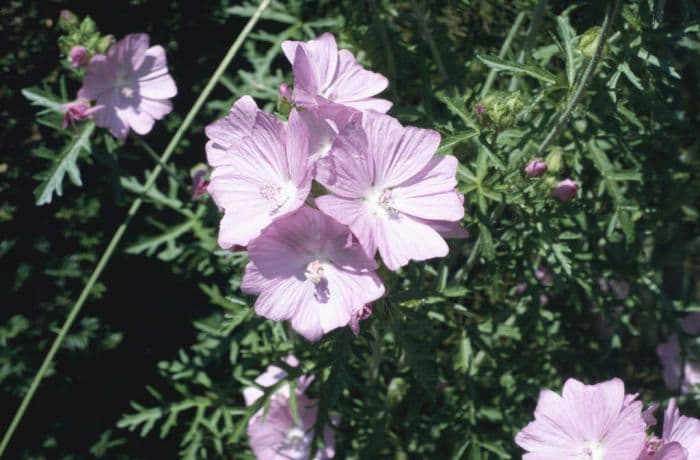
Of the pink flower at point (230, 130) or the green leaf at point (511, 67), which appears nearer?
the pink flower at point (230, 130)

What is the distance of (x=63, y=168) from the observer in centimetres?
198

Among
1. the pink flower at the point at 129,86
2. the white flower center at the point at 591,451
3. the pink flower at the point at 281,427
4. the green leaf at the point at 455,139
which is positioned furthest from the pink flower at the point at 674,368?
the pink flower at the point at 129,86

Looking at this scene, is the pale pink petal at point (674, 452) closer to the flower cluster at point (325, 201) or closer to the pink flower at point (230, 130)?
the flower cluster at point (325, 201)

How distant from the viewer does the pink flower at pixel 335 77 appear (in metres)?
1.50

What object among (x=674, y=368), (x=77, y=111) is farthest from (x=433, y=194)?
(x=674, y=368)

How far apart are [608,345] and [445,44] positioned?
939 millimetres

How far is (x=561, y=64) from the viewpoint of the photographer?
223 cm

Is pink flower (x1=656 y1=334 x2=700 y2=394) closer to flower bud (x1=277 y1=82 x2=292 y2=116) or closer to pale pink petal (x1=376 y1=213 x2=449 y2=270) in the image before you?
pale pink petal (x1=376 y1=213 x2=449 y2=270)

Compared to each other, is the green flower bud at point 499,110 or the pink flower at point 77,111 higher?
the green flower bud at point 499,110

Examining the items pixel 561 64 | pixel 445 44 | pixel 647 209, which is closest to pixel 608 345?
pixel 647 209

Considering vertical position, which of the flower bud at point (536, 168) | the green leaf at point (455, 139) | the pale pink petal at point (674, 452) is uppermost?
the green leaf at point (455, 139)

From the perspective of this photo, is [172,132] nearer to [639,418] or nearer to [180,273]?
[180,273]

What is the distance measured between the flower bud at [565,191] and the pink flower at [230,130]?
24.7 inches

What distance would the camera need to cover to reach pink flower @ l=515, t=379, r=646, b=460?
4.77 ft
